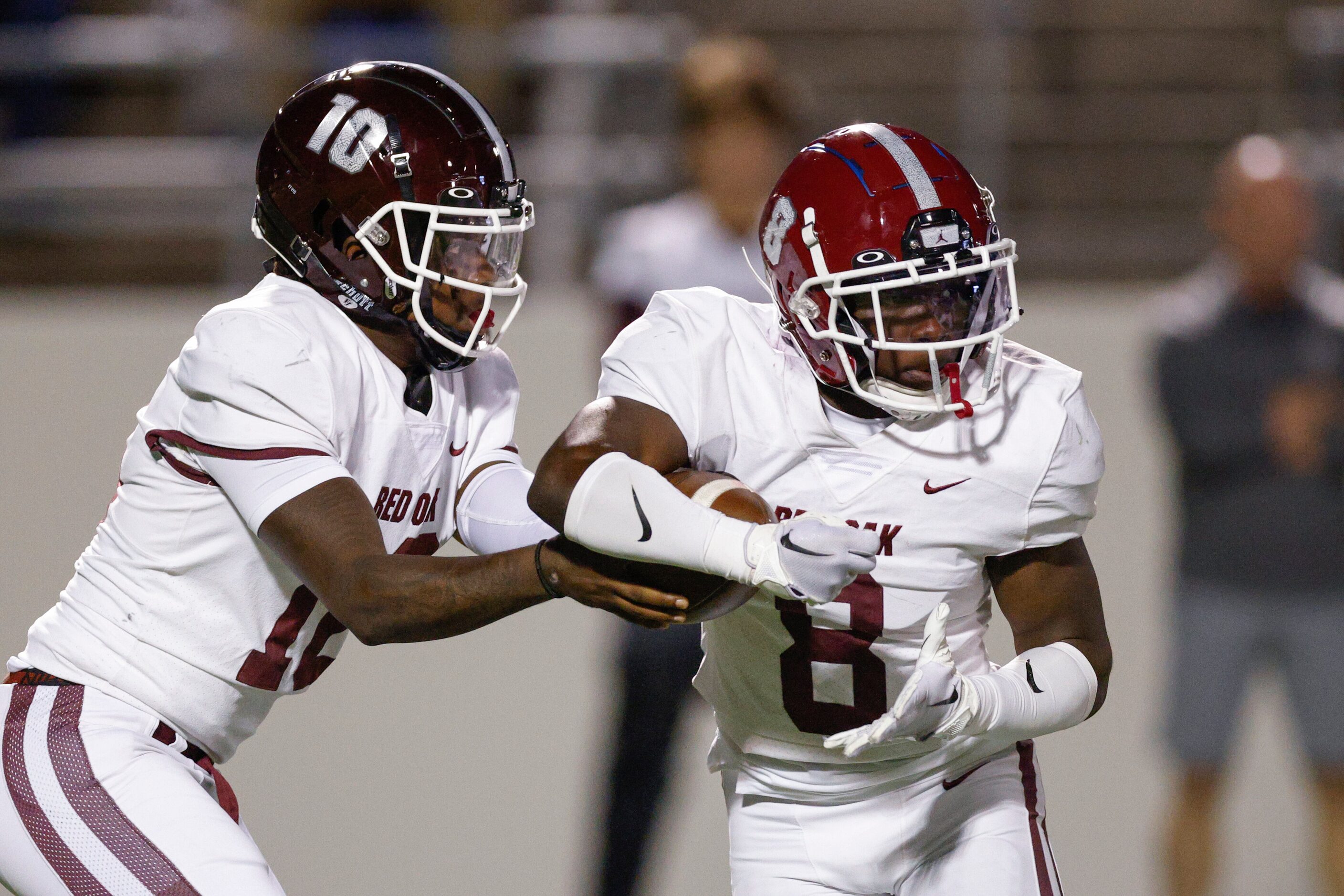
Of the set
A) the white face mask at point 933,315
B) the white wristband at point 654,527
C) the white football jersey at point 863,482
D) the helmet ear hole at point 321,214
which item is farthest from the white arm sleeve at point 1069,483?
the helmet ear hole at point 321,214

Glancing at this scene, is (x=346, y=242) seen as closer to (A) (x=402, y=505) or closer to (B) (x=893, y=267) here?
(A) (x=402, y=505)

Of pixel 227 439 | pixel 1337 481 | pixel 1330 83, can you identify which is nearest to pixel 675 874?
pixel 1337 481

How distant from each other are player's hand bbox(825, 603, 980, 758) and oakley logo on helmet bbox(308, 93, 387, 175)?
92 cm

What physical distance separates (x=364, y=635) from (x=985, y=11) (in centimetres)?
341

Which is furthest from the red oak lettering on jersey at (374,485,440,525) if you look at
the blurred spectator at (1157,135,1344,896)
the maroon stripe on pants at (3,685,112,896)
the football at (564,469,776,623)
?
the blurred spectator at (1157,135,1344,896)

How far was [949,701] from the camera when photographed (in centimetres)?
170

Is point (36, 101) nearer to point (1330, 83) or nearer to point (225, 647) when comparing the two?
point (225, 647)

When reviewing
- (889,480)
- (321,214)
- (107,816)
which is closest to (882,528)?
(889,480)

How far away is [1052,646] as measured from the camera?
1901mm

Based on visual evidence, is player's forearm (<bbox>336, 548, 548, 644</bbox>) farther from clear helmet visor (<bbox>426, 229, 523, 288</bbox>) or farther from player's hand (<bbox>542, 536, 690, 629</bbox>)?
clear helmet visor (<bbox>426, 229, 523, 288</bbox>)

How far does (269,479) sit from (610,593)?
1.40ft

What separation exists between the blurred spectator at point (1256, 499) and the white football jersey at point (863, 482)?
6.01 feet

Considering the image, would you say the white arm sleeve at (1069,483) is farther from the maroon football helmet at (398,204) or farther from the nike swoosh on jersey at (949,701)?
the maroon football helmet at (398,204)

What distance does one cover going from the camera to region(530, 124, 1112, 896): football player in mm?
1849
